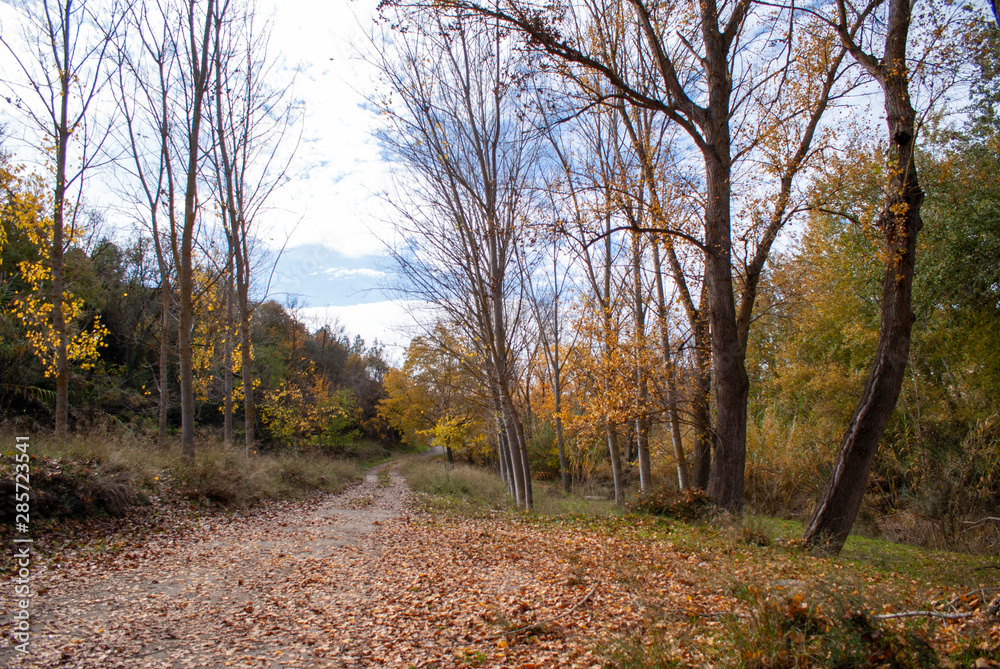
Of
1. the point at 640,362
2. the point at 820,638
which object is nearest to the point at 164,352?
the point at 640,362

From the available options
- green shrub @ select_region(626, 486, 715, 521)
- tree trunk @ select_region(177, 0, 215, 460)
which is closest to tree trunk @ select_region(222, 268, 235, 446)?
tree trunk @ select_region(177, 0, 215, 460)

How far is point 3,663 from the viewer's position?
3467 mm

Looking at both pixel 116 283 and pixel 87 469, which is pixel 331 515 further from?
pixel 116 283

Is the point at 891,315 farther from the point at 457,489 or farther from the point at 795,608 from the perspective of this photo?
the point at 457,489

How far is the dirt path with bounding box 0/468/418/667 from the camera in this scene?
3.76 m

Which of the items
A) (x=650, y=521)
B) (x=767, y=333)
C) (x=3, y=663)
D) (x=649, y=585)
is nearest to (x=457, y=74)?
(x=650, y=521)

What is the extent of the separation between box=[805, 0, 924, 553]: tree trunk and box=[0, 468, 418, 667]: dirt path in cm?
584

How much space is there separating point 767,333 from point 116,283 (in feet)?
95.1

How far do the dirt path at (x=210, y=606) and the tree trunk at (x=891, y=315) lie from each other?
5.84 metres

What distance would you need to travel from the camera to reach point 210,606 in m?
4.82

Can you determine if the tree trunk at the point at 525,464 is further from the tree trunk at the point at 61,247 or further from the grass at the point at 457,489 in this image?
the tree trunk at the point at 61,247

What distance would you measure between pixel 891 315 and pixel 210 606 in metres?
8.37

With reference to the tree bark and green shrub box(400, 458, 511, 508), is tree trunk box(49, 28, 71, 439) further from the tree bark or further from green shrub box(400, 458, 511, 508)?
the tree bark

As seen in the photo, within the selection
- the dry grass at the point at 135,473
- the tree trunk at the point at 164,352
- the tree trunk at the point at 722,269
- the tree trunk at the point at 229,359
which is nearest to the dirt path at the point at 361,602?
the dry grass at the point at 135,473
